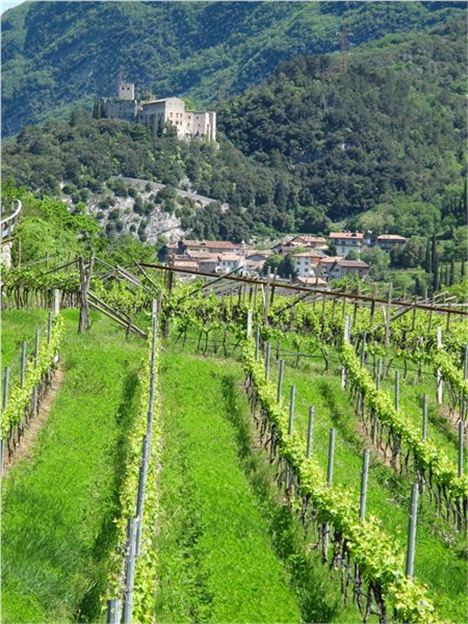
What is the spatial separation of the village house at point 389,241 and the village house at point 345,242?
2.76 metres

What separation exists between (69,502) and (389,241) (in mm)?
149606

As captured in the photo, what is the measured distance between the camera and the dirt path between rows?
18703mm

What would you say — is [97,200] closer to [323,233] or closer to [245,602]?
[323,233]

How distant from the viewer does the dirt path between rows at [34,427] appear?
18703mm

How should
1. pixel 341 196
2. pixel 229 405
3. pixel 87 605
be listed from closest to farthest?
pixel 87 605
pixel 229 405
pixel 341 196

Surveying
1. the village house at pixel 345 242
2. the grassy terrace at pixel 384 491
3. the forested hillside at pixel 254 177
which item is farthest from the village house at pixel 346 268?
the grassy terrace at pixel 384 491

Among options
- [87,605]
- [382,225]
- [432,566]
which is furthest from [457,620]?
[382,225]

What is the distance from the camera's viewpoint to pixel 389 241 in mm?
163375

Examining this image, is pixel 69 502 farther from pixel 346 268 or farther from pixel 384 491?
pixel 346 268

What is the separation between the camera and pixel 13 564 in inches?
527

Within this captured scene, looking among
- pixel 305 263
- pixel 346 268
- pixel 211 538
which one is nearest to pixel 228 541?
pixel 211 538

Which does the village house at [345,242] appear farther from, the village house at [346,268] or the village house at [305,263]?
the village house at [346,268]

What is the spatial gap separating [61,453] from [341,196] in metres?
172

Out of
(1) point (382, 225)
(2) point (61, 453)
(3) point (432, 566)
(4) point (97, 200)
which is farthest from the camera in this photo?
(1) point (382, 225)
